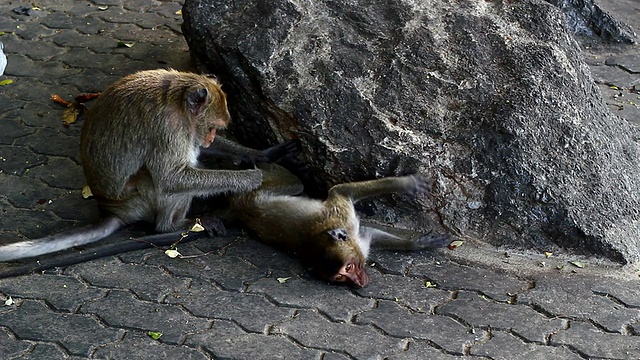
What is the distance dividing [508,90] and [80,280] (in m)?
2.70

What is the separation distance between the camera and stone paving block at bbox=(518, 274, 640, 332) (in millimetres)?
5023

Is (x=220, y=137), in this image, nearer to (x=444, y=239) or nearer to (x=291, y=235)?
(x=291, y=235)

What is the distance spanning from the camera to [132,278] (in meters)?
5.29

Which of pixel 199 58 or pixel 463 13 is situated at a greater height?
pixel 463 13

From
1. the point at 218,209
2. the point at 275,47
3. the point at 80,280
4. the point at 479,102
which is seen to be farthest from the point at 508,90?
the point at 80,280

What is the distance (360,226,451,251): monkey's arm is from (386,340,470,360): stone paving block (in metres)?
0.88

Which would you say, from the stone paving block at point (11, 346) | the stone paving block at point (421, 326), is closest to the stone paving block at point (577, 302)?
the stone paving block at point (421, 326)

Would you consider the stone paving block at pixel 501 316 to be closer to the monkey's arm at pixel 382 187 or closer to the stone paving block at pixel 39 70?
the monkey's arm at pixel 382 187

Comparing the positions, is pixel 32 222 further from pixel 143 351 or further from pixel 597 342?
pixel 597 342

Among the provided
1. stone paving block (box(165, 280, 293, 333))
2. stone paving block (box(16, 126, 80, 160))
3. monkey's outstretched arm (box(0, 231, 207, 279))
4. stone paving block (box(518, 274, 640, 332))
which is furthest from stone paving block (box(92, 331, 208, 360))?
stone paving block (box(16, 126, 80, 160))

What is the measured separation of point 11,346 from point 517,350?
245 cm

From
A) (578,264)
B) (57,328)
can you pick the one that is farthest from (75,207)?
(578,264)

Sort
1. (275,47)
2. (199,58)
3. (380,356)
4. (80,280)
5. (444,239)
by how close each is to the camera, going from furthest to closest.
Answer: (199,58), (275,47), (444,239), (80,280), (380,356)

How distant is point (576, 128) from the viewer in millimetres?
5781
